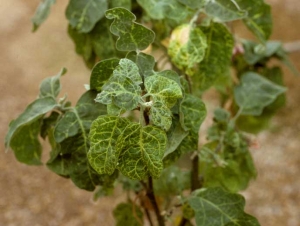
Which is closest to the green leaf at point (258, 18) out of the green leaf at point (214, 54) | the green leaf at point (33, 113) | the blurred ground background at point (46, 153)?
the green leaf at point (214, 54)

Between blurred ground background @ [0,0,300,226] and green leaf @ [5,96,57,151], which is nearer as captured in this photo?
green leaf @ [5,96,57,151]

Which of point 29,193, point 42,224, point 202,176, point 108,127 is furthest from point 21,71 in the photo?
point 108,127

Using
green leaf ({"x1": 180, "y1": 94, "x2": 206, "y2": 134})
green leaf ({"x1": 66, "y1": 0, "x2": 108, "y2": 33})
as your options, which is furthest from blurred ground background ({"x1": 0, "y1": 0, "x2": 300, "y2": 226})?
green leaf ({"x1": 180, "y1": 94, "x2": 206, "y2": 134})

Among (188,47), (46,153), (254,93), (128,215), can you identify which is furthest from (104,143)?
(46,153)

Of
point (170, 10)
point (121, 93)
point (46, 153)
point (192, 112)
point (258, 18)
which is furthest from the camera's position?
point (46, 153)

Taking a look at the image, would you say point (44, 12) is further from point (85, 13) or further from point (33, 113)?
point (33, 113)

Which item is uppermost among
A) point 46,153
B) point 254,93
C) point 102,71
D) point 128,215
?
point 102,71

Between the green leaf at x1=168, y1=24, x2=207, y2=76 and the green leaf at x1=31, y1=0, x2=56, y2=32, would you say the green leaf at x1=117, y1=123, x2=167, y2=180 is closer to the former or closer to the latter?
the green leaf at x1=168, y1=24, x2=207, y2=76
